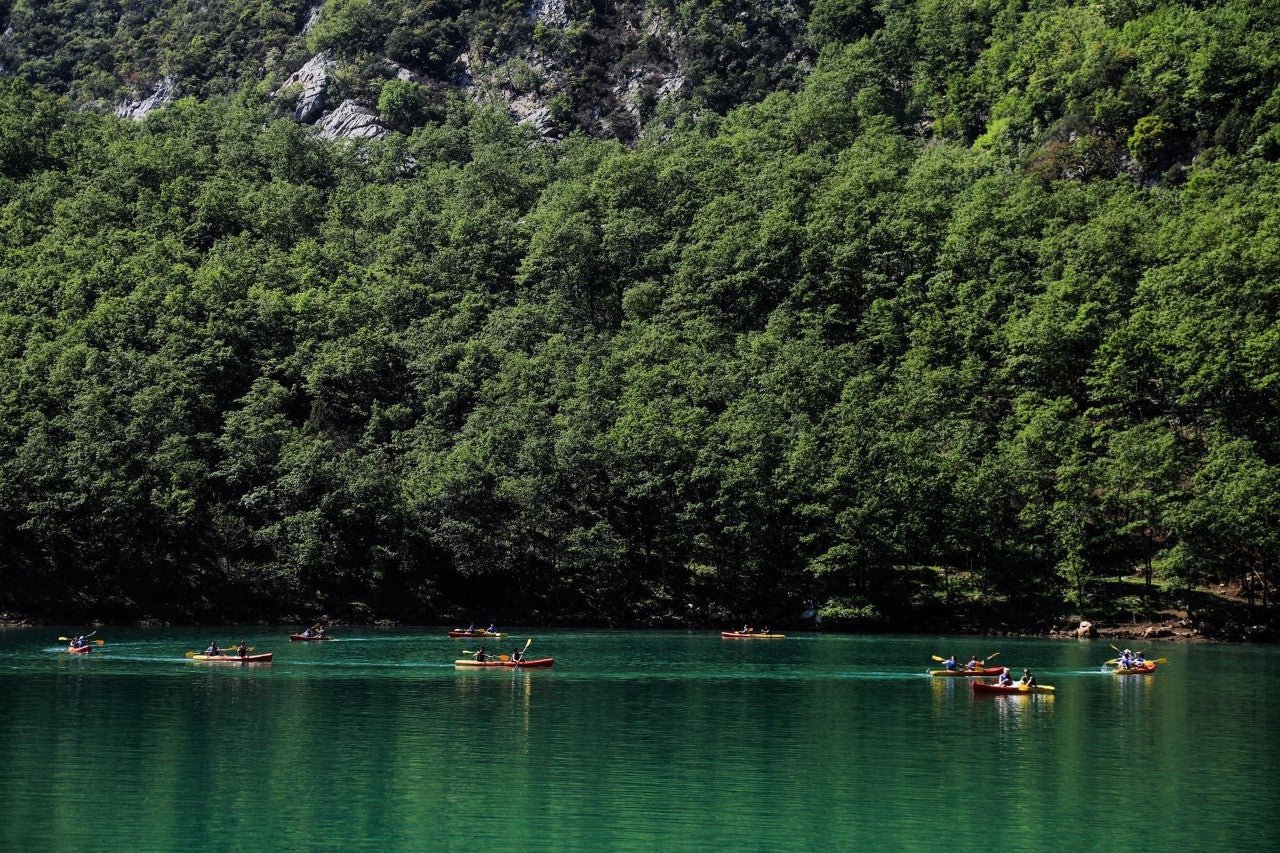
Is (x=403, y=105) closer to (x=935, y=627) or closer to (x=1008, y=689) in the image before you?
(x=935, y=627)

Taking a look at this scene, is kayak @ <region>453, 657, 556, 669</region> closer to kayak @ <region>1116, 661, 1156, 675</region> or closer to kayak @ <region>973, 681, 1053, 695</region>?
kayak @ <region>973, 681, 1053, 695</region>

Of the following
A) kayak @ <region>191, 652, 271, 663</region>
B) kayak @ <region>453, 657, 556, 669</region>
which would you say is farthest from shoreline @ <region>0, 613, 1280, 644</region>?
kayak @ <region>453, 657, 556, 669</region>

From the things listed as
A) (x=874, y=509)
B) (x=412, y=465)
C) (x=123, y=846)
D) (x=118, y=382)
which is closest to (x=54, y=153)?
(x=118, y=382)

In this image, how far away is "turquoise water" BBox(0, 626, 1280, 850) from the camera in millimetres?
32000

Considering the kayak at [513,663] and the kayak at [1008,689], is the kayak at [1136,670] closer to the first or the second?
the kayak at [1008,689]

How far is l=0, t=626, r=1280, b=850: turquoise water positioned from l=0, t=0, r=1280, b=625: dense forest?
22.6 meters

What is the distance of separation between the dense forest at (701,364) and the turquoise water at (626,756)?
2258 cm

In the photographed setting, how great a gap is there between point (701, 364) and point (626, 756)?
234 feet

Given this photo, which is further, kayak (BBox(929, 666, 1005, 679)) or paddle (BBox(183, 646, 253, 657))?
paddle (BBox(183, 646, 253, 657))

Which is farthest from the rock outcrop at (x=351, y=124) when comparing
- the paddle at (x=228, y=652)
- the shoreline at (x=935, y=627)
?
the paddle at (x=228, y=652)

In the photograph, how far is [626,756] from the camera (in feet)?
138

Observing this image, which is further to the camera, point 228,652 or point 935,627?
point 935,627

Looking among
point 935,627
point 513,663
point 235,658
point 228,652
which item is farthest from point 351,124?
point 513,663

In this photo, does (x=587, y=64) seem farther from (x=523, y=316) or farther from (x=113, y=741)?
(x=113, y=741)
